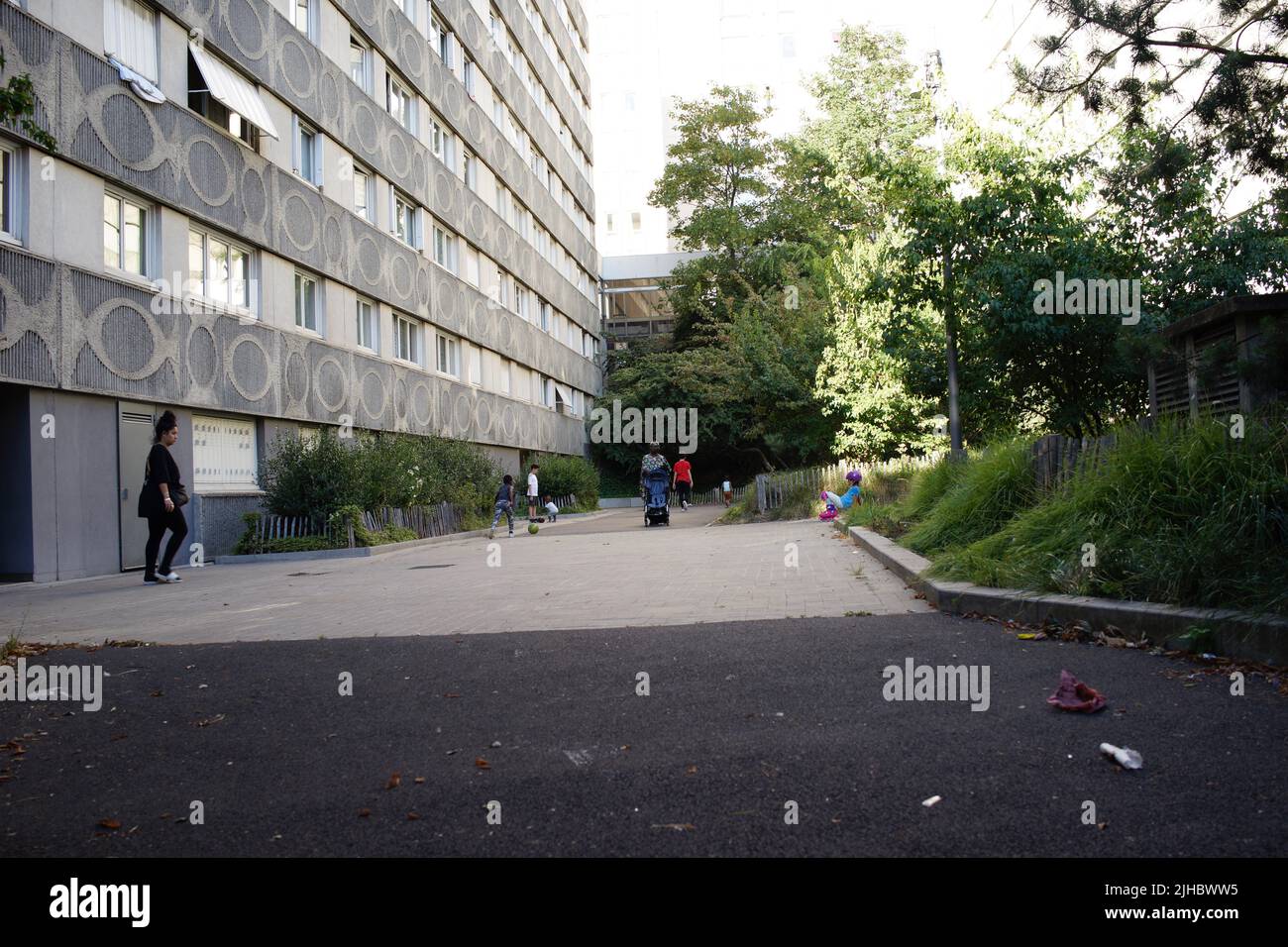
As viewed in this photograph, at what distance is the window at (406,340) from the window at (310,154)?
→ 16.5 feet

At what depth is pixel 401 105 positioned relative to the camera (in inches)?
1086

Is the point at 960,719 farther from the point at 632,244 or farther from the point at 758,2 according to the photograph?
the point at 758,2

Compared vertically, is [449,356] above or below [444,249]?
below

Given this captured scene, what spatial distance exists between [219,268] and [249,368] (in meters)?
1.90

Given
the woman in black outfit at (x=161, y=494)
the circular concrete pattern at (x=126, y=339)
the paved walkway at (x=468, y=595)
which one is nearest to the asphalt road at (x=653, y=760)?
the paved walkway at (x=468, y=595)

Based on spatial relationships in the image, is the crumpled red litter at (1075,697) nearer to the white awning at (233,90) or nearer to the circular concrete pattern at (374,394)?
the white awning at (233,90)

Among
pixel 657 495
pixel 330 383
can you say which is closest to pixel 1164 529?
pixel 657 495

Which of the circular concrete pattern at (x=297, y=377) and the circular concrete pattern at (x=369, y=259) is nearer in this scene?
the circular concrete pattern at (x=297, y=377)

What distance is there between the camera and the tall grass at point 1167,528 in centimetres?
566

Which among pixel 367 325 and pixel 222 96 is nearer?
pixel 222 96

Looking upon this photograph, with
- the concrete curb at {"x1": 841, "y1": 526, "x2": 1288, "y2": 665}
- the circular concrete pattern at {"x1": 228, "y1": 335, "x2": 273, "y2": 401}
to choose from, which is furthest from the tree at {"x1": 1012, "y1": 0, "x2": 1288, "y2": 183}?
the circular concrete pattern at {"x1": 228, "y1": 335, "x2": 273, "y2": 401}

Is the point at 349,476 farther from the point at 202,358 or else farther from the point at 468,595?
the point at 468,595

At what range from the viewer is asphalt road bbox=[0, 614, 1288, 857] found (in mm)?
2947

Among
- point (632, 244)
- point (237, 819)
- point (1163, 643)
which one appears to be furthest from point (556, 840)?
point (632, 244)
